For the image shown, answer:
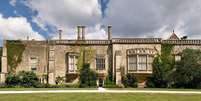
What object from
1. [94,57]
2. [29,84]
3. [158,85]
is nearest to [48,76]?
[29,84]

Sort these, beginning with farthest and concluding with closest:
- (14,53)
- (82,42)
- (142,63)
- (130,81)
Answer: (82,42)
(14,53)
(142,63)
(130,81)

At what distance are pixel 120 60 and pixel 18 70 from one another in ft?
46.3

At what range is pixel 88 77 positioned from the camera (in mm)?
44469

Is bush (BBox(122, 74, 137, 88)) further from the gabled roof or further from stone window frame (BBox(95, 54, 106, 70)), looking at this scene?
the gabled roof

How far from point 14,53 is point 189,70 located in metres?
23.6

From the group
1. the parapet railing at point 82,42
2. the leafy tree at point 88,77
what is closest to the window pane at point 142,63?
the parapet railing at point 82,42

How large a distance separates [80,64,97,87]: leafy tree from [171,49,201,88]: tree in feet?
34.9

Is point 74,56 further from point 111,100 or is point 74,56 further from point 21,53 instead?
point 111,100

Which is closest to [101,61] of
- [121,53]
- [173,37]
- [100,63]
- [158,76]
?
[100,63]

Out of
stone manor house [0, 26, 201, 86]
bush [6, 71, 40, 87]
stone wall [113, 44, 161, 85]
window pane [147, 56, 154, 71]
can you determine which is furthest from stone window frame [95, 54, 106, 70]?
bush [6, 71, 40, 87]

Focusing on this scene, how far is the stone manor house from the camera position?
149 feet

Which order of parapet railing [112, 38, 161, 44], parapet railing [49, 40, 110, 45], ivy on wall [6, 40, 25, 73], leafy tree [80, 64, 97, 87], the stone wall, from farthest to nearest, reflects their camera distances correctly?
parapet railing [49, 40, 110, 45] < ivy on wall [6, 40, 25, 73] < parapet railing [112, 38, 161, 44] < the stone wall < leafy tree [80, 64, 97, 87]

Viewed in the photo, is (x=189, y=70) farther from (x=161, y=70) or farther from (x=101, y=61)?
(x=101, y=61)

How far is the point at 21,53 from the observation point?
153ft
